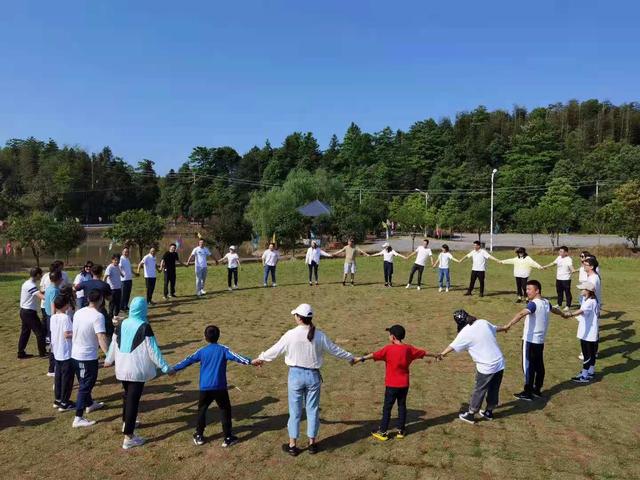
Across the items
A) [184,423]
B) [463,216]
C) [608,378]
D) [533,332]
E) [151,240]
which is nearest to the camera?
[184,423]

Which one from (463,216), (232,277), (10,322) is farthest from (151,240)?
(463,216)

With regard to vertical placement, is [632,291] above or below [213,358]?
below

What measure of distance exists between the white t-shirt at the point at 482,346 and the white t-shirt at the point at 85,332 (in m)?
4.85

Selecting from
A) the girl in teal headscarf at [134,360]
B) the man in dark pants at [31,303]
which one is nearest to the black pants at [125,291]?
the man in dark pants at [31,303]

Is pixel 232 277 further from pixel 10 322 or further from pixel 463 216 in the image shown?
pixel 463 216

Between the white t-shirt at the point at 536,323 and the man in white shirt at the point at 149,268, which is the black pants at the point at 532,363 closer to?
the white t-shirt at the point at 536,323

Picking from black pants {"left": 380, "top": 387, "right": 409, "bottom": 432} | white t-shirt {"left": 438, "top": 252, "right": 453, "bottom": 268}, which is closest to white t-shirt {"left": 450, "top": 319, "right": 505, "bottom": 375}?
black pants {"left": 380, "top": 387, "right": 409, "bottom": 432}

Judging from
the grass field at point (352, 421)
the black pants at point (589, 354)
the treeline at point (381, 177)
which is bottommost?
the grass field at point (352, 421)

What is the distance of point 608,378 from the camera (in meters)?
8.86

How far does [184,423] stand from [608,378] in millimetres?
7331

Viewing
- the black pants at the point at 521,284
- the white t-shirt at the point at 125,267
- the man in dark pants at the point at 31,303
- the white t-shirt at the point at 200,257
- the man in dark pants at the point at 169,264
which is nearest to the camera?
the man in dark pants at the point at 31,303

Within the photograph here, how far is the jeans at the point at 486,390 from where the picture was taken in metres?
6.69

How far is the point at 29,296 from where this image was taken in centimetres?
955

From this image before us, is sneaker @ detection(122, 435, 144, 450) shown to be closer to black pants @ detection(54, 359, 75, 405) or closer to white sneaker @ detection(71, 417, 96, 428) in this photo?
white sneaker @ detection(71, 417, 96, 428)
